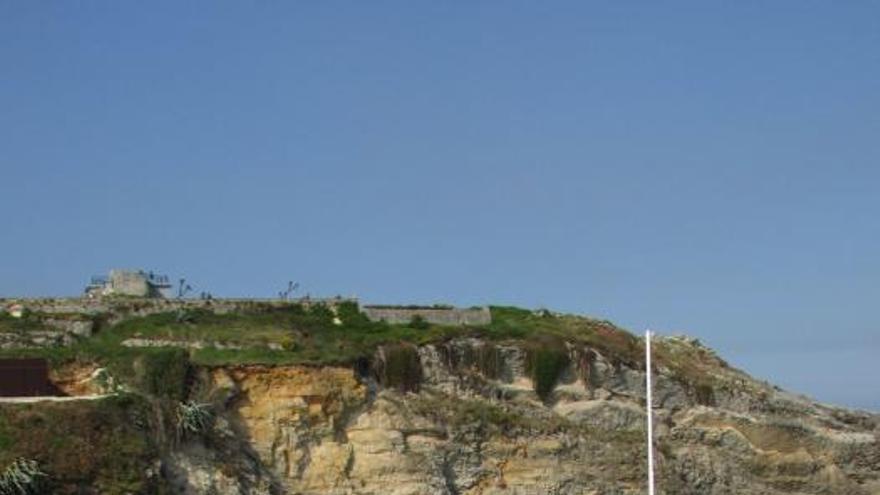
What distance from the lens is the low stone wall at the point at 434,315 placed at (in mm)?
50125

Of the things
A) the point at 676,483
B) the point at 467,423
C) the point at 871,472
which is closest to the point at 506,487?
the point at 467,423

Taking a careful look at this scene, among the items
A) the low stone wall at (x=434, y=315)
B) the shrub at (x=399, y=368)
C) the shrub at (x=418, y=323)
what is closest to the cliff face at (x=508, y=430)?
the shrub at (x=399, y=368)

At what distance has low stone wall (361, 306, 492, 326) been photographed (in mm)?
50125

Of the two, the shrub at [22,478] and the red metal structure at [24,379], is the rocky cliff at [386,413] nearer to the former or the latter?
the shrub at [22,478]

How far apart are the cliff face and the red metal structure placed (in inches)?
182

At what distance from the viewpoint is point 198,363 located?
43.0 meters

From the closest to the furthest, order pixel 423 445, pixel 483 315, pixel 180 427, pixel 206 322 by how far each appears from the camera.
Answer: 1. pixel 180 427
2. pixel 423 445
3. pixel 206 322
4. pixel 483 315

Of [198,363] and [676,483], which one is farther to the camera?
[676,483]

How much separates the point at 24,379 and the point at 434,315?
49.8 ft

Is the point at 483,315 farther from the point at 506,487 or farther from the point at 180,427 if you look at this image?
the point at 180,427

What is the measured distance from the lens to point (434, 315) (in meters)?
50.8

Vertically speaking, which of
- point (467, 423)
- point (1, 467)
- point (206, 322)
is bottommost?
point (1, 467)

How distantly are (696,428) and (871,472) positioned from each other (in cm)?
757

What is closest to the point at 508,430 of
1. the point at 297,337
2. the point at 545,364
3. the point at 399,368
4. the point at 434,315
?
the point at 545,364
